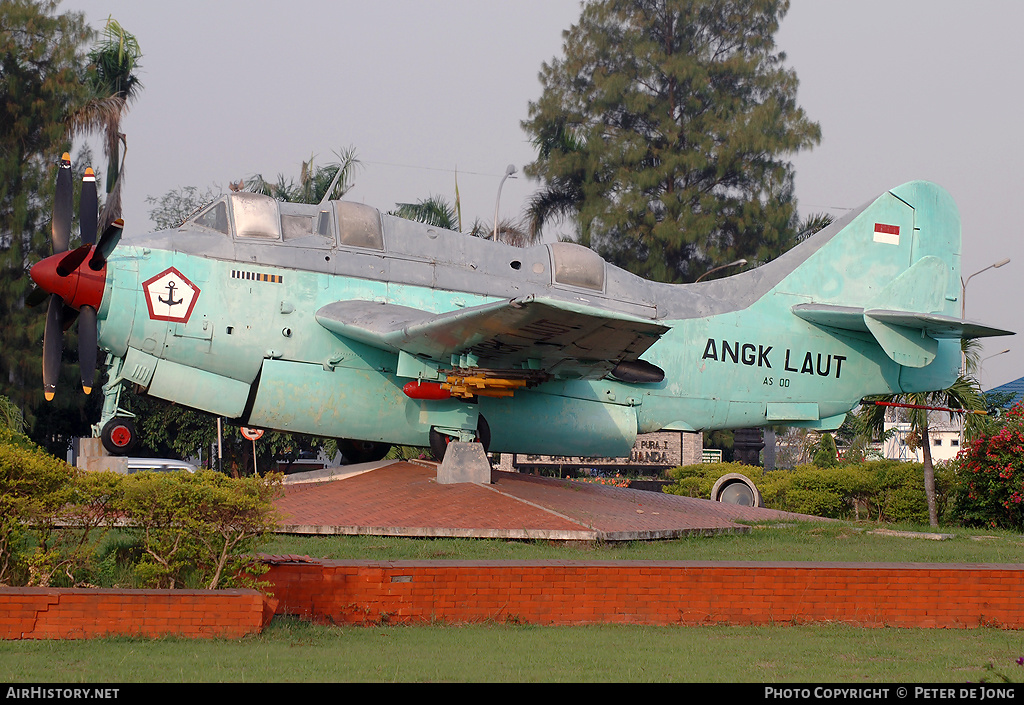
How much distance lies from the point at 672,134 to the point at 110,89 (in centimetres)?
2842

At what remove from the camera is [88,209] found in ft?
54.6

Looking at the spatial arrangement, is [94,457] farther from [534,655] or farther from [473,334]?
[534,655]

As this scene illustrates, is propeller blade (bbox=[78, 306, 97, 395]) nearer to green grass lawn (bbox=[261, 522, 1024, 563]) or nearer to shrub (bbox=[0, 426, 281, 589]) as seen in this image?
green grass lawn (bbox=[261, 522, 1024, 563])

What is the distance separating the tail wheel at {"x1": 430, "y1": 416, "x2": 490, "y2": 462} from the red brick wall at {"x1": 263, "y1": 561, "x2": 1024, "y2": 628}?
7.49 metres

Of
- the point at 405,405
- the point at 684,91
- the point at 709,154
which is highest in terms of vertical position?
the point at 684,91

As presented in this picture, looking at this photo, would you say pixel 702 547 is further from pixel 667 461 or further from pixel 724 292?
pixel 667 461

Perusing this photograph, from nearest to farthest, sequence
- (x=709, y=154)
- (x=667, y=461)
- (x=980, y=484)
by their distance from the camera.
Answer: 1. (x=980, y=484)
2. (x=667, y=461)
3. (x=709, y=154)

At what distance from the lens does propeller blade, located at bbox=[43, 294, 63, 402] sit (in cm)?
1641

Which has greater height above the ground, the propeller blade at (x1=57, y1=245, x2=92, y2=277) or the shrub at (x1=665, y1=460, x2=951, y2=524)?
the propeller blade at (x1=57, y1=245, x2=92, y2=277)

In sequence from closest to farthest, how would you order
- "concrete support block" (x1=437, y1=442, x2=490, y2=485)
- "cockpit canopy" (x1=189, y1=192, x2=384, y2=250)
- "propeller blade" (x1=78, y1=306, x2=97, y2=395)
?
"propeller blade" (x1=78, y1=306, x2=97, y2=395)
"cockpit canopy" (x1=189, y1=192, x2=384, y2=250)
"concrete support block" (x1=437, y1=442, x2=490, y2=485)

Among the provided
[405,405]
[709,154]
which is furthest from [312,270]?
[709,154]

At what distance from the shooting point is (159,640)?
849 cm

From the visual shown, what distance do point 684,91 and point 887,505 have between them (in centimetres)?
3693

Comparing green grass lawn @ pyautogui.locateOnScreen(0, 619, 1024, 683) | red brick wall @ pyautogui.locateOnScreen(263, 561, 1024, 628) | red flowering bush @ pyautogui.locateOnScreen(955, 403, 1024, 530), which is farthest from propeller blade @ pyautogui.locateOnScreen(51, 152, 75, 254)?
red flowering bush @ pyautogui.locateOnScreen(955, 403, 1024, 530)
